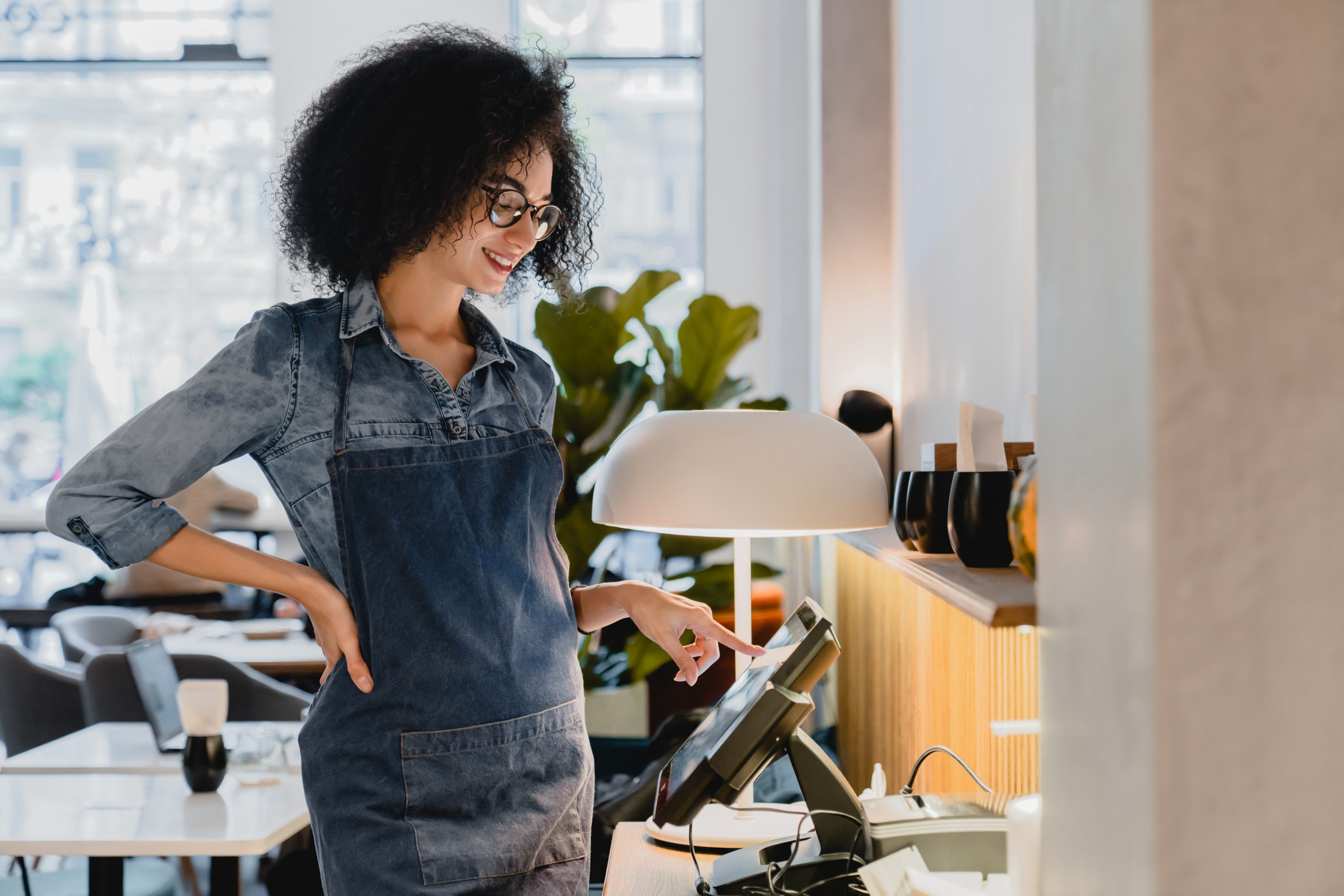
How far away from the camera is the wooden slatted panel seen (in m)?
1.32

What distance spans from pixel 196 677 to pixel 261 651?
512 mm

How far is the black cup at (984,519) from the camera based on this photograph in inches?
42.9

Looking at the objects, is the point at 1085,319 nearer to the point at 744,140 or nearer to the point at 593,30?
the point at 744,140

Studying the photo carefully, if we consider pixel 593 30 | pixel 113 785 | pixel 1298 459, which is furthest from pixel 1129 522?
pixel 593 30

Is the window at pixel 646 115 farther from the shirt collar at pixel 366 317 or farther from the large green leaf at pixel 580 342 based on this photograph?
the shirt collar at pixel 366 317

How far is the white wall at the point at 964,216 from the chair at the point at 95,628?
2996mm

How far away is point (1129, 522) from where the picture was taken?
59 cm

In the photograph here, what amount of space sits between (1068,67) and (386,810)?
98 centimetres

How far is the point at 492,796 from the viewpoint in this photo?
1186 mm

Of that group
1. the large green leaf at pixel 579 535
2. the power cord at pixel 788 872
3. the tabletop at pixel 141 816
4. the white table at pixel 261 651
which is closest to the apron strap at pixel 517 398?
the power cord at pixel 788 872

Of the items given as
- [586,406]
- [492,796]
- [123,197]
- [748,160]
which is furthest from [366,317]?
[123,197]

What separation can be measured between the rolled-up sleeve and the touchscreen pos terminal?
23.6 inches

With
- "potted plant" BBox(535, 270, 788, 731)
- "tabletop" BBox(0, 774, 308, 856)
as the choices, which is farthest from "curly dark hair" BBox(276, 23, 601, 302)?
"potted plant" BBox(535, 270, 788, 731)

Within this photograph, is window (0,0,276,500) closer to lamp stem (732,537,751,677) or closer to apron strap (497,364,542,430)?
lamp stem (732,537,751,677)
